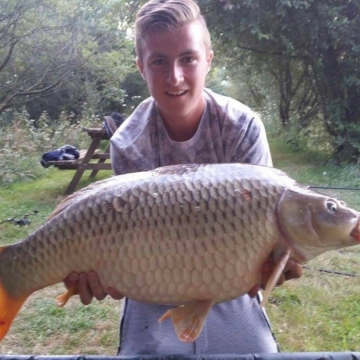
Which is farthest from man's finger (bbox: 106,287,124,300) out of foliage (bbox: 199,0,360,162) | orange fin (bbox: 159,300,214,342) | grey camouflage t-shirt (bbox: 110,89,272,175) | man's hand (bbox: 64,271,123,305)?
foliage (bbox: 199,0,360,162)

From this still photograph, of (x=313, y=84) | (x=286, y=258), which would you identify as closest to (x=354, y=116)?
(x=313, y=84)

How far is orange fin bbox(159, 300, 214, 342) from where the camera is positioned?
3.26 feet

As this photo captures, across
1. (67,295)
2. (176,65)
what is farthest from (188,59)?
(67,295)

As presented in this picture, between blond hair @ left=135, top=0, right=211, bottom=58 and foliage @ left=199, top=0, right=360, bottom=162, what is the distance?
430cm

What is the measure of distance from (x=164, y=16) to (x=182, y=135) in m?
0.34

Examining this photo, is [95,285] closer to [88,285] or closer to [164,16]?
[88,285]

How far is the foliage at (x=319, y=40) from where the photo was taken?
543 centimetres

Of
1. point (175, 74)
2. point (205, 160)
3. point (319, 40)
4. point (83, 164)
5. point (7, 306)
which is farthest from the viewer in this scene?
point (319, 40)

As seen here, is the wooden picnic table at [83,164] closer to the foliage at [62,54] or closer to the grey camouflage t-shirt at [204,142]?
the foliage at [62,54]

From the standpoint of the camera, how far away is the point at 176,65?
1.28 m

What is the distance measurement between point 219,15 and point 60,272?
16.8 feet

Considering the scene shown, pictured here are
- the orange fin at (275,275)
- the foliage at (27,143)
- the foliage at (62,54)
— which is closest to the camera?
the orange fin at (275,275)

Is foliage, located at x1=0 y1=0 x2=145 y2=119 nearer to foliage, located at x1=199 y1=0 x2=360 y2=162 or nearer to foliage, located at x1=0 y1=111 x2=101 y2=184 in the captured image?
foliage, located at x1=0 y1=111 x2=101 y2=184

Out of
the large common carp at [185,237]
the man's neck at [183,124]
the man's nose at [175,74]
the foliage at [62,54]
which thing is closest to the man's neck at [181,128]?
the man's neck at [183,124]
